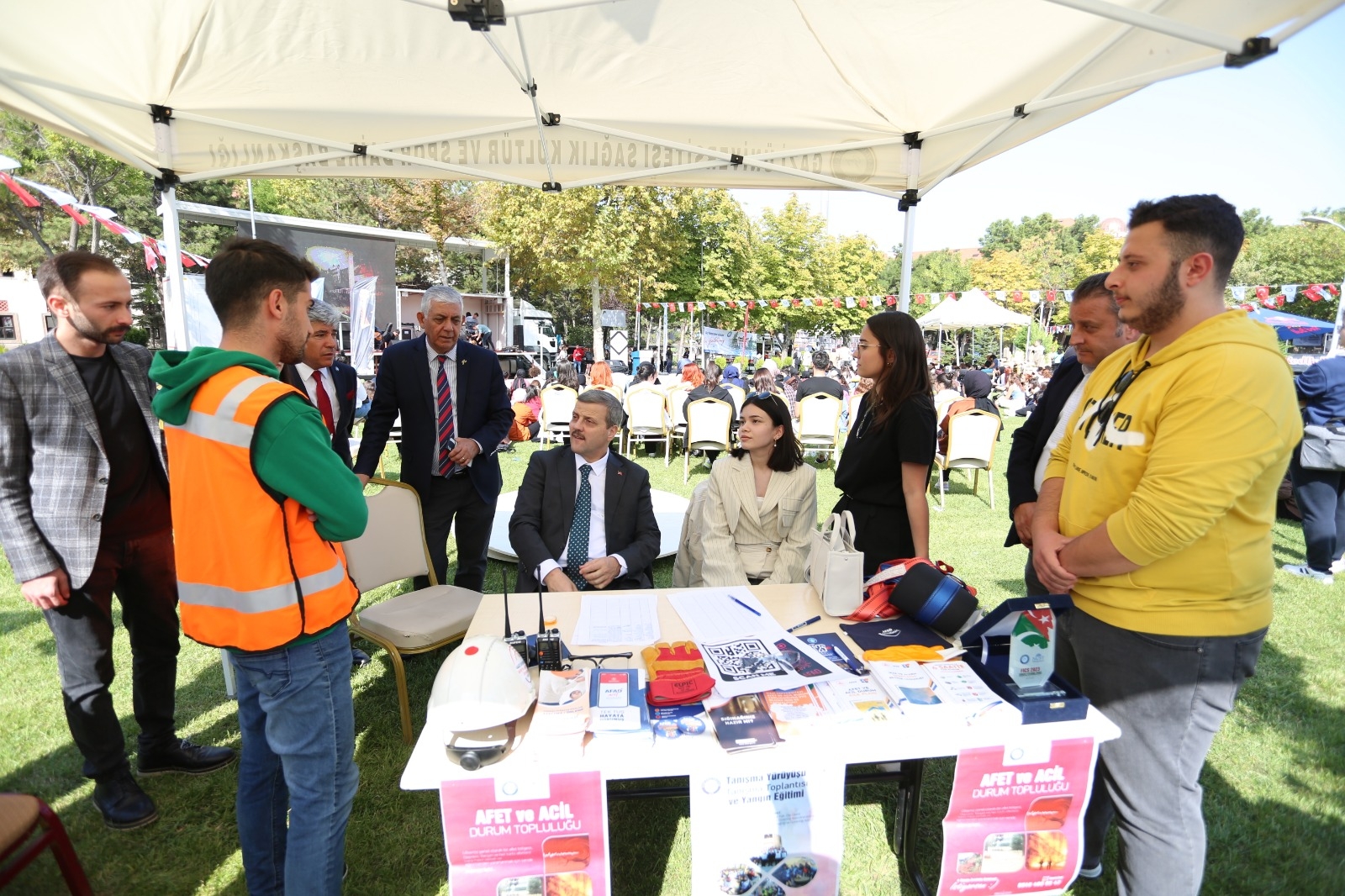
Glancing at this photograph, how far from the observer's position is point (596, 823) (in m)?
1.44

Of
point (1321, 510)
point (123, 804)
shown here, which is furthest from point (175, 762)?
point (1321, 510)

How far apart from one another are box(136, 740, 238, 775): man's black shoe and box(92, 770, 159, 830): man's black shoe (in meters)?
0.23

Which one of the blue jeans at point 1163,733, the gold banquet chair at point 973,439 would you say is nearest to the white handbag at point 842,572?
the blue jeans at point 1163,733

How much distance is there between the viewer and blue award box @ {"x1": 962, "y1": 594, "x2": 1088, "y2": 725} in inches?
62.8

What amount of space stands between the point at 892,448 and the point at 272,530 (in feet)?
7.39

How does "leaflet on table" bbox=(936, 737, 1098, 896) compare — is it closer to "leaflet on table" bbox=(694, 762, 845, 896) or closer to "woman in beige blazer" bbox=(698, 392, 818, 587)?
"leaflet on table" bbox=(694, 762, 845, 896)

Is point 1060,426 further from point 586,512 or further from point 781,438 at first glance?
point 586,512

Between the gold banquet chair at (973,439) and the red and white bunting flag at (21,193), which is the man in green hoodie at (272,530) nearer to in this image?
the red and white bunting flag at (21,193)

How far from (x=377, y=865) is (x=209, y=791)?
3.03 ft

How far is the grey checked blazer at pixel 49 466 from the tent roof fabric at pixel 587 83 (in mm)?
1617

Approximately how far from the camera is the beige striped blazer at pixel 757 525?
118 inches

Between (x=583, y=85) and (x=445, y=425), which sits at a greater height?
(x=583, y=85)

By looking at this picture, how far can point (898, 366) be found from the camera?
274 cm

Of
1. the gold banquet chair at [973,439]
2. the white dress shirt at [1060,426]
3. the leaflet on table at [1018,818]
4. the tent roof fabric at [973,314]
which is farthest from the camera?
the tent roof fabric at [973,314]
